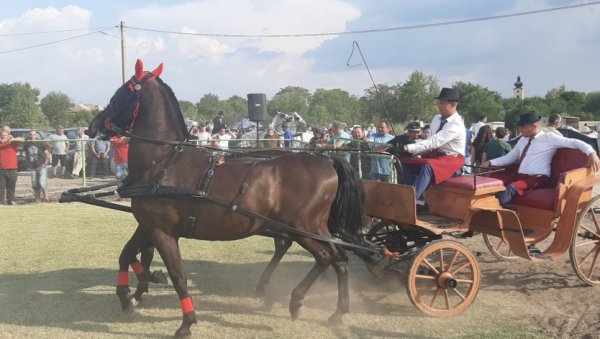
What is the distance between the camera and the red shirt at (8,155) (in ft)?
40.5

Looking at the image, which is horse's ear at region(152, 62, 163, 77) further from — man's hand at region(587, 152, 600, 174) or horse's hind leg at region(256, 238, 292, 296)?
man's hand at region(587, 152, 600, 174)

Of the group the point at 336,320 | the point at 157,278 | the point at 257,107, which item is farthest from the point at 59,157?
the point at 336,320

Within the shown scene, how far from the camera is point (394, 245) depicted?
6266 millimetres

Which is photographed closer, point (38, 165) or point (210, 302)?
point (210, 302)

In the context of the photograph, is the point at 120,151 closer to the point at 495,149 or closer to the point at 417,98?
the point at 495,149

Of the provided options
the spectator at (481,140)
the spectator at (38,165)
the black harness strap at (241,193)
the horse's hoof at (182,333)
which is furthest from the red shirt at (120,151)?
the horse's hoof at (182,333)

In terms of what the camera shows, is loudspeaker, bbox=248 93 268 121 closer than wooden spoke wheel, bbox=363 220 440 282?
No

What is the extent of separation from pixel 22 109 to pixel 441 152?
59286 mm

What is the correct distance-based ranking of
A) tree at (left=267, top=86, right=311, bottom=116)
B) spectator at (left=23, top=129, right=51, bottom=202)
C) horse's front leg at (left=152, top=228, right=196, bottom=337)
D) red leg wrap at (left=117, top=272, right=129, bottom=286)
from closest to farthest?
horse's front leg at (left=152, top=228, right=196, bottom=337)
red leg wrap at (left=117, top=272, right=129, bottom=286)
spectator at (left=23, top=129, right=51, bottom=202)
tree at (left=267, top=86, right=311, bottom=116)

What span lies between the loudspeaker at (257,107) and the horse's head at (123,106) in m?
7.13

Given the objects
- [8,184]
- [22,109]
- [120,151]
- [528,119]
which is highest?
[22,109]

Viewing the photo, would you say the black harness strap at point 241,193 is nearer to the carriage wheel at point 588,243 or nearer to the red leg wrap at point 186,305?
the red leg wrap at point 186,305

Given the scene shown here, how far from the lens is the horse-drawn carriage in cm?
484

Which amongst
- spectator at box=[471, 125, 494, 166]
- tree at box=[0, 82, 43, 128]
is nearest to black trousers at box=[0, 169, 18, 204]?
spectator at box=[471, 125, 494, 166]
